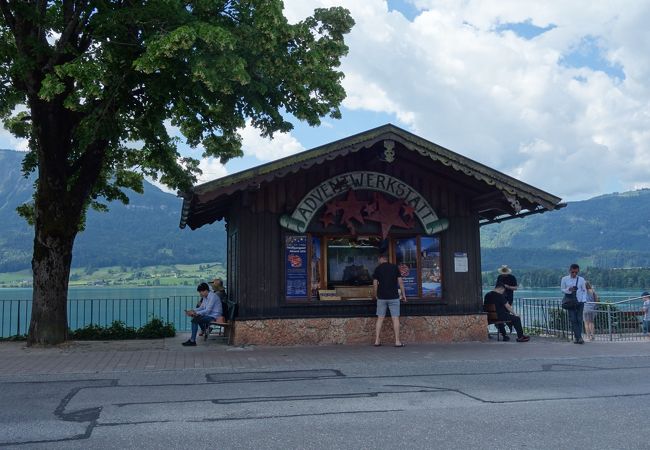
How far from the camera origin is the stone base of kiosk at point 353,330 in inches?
505

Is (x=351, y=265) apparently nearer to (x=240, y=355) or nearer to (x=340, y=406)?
(x=240, y=355)

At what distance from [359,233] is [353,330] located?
207 cm

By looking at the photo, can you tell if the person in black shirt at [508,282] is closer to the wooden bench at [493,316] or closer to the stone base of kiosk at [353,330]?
the wooden bench at [493,316]

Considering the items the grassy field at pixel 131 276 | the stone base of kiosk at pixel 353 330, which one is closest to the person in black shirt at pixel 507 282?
the stone base of kiosk at pixel 353 330

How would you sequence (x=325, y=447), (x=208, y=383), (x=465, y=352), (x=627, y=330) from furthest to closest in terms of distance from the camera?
(x=627, y=330), (x=465, y=352), (x=208, y=383), (x=325, y=447)

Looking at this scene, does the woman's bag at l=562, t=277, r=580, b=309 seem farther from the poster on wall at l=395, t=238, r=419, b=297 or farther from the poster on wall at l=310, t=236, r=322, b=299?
the poster on wall at l=310, t=236, r=322, b=299

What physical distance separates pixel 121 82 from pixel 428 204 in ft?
22.4

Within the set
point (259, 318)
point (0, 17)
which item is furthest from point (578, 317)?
point (0, 17)

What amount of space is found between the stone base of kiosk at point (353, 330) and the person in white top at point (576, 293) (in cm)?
197

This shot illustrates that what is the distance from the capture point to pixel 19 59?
40.1ft

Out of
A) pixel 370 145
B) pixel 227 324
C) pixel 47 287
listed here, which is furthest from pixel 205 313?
pixel 370 145

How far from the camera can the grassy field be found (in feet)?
454

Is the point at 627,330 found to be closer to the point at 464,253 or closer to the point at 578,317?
the point at 578,317

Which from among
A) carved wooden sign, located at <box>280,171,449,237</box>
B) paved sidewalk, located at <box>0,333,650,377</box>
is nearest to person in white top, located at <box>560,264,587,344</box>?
paved sidewalk, located at <box>0,333,650,377</box>
